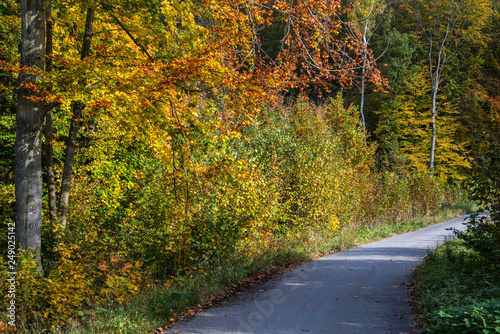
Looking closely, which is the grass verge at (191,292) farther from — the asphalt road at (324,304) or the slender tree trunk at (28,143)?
the slender tree trunk at (28,143)

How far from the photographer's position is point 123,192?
12.8 metres

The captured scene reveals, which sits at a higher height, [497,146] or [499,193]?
[497,146]

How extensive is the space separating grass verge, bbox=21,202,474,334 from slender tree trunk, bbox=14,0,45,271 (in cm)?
208

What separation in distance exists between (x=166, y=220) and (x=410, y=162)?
27241 millimetres

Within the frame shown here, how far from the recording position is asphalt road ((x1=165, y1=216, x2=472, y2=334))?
552 cm

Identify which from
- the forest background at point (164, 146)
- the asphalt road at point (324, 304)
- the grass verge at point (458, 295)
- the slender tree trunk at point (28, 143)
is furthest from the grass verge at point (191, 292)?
the grass verge at point (458, 295)

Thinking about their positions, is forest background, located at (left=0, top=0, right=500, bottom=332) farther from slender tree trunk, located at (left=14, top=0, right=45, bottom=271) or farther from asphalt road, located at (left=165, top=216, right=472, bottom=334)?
asphalt road, located at (left=165, top=216, right=472, bottom=334)

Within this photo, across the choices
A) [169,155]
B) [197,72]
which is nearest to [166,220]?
[169,155]

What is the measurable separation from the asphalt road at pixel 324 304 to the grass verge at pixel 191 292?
1.00 feet

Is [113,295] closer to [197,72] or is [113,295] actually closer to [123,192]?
[197,72]

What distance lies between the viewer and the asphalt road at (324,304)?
552 cm

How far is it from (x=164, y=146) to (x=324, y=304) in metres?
4.84

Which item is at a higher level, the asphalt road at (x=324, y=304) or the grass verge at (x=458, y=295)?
the grass verge at (x=458, y=295)

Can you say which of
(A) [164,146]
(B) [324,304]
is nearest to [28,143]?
(A) [164,146]
